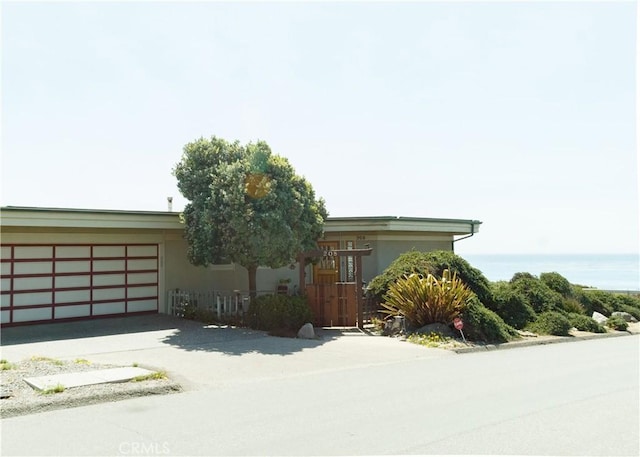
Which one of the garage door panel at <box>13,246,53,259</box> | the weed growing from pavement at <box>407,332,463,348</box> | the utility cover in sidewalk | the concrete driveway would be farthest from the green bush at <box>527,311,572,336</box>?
the garage door panel at <box>13,246,53,259</box>

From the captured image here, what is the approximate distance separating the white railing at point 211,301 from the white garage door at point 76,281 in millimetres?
817

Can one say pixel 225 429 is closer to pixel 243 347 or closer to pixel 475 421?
pixel 475 421

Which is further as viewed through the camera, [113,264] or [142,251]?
[142,251]

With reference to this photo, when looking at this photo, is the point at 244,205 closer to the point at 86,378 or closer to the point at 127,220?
the point at 127,220

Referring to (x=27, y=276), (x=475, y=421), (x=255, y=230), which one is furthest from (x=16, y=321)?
(x=475, y=421)

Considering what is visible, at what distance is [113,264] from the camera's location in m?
17.6

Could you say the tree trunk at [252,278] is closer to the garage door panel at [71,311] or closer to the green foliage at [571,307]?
the garage door panel at [71,311]

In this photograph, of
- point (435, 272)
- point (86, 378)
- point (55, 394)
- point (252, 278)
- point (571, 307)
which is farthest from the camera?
point (571, 307)

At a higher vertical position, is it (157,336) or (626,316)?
(157,336)

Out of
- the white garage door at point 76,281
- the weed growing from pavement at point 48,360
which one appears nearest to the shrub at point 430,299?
the white garage door at point 76,281

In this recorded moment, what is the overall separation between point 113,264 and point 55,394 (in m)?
10.2

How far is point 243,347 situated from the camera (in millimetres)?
12523

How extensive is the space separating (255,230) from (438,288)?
4.86m

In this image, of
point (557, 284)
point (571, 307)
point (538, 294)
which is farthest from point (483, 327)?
point (557, 284)
